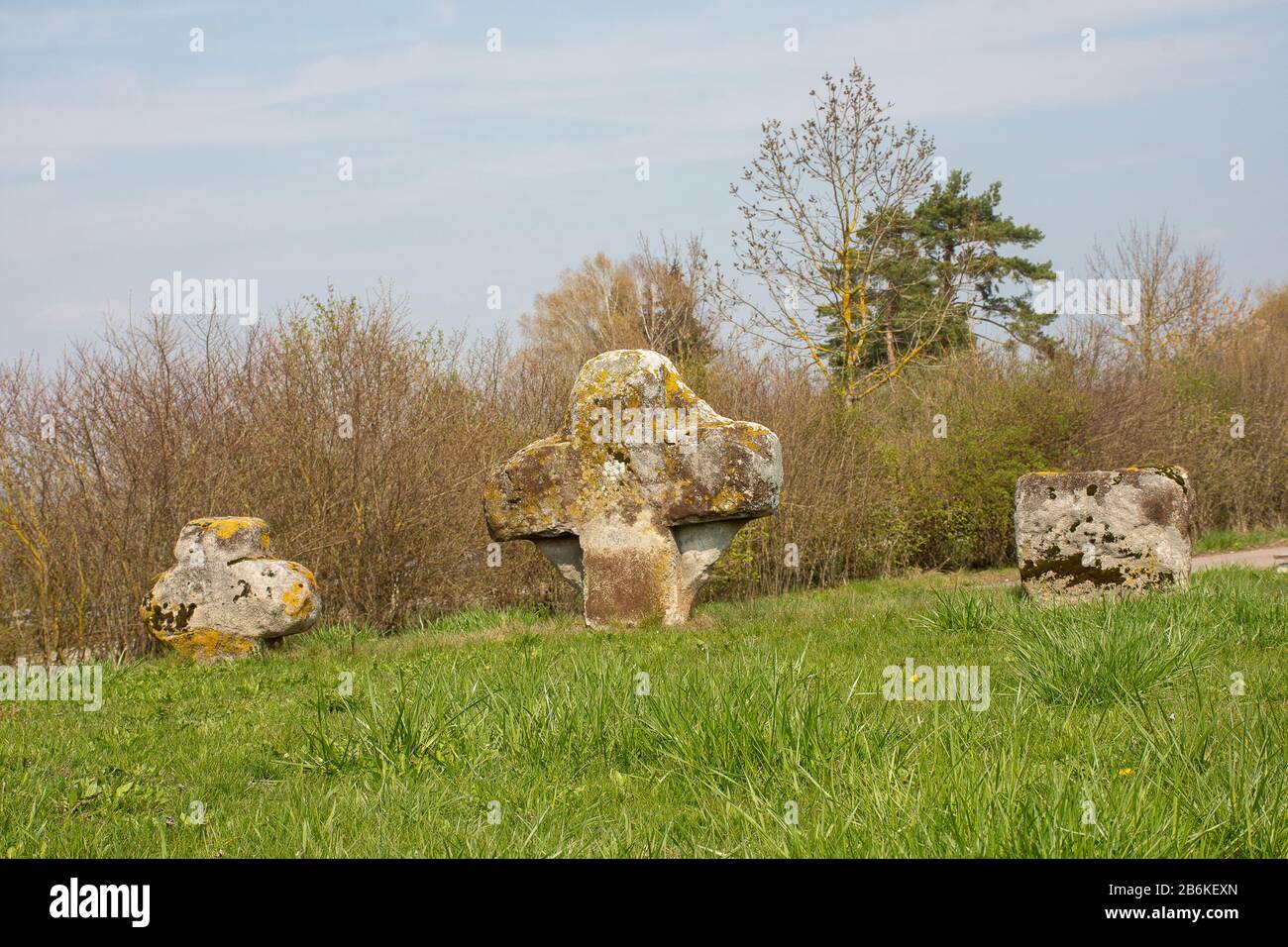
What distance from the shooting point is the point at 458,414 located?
14094 millimetres

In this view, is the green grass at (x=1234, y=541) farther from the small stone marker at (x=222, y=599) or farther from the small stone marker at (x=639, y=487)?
the small stone marker at (x=222, y=599)

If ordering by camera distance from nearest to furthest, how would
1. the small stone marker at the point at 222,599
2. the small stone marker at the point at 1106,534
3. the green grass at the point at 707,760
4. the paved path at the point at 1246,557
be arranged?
1. the green grass at the point at 707,760
2. the small stone marker at the point at 222,599
3. the small stone marker at the point at 1106,534
4. the paved path at the point at 1246,557

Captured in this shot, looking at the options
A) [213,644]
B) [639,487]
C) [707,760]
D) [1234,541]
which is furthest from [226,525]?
[1234,541]

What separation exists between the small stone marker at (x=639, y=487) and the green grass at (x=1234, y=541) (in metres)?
12.3

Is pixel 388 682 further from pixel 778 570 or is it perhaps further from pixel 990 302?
pixel 990 302

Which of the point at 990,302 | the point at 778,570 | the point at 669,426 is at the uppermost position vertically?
the point at 990,302

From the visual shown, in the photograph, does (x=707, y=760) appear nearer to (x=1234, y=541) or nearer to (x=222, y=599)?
(x=222, y=599)

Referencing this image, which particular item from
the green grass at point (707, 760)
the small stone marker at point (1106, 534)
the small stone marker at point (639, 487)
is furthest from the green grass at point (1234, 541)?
the green grass at point (707, 760)

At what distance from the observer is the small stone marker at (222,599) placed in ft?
30.0

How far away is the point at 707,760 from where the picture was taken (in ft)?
14.1

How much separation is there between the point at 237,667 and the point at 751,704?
5.39 metres

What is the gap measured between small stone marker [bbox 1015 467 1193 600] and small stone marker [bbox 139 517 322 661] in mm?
6234

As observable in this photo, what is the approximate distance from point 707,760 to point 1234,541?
17550 mm
